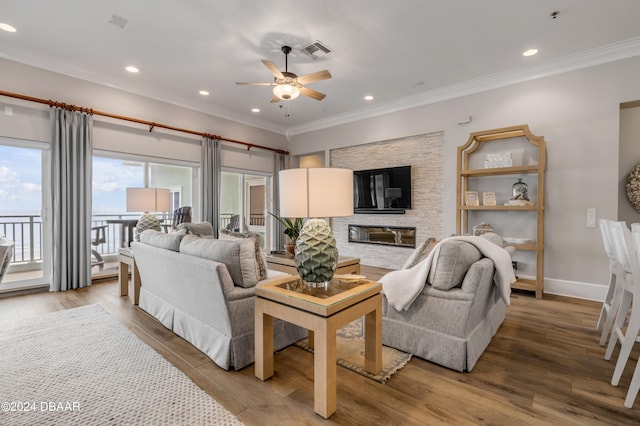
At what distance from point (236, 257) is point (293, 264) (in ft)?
3.91

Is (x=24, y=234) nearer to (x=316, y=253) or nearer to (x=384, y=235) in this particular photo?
(x=316, y=253)

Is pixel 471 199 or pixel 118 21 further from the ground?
pixel 118 21

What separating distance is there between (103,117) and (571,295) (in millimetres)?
6629

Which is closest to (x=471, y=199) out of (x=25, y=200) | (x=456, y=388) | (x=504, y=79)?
(x=504, y=79)

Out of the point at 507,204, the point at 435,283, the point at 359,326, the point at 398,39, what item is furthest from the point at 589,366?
the point at 398,39

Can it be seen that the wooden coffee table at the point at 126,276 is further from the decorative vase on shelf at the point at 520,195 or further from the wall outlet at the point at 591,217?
the wall outlet at the point at 591,217

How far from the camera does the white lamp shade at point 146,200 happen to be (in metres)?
3.87

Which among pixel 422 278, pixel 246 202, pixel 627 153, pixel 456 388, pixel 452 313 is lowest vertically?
pixel 456 388

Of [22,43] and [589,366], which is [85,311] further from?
[589,366]

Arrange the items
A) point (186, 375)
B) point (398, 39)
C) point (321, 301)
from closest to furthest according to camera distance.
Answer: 1. point (321, 301)
2. point (186, 375)
3. point (398, 39)

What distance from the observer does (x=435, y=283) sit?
6.65 ft

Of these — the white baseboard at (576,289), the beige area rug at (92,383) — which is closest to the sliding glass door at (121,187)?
the beige area rug at (92,383)

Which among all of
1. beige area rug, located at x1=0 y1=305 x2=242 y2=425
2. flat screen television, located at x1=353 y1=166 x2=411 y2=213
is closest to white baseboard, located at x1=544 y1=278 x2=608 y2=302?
flat screen television, located at x1=353 y1=166 x2=411 y2=213

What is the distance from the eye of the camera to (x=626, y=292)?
2.07 metres
